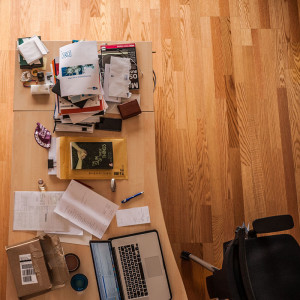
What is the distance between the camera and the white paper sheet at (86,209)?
1.65 meters

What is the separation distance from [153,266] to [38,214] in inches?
25.3

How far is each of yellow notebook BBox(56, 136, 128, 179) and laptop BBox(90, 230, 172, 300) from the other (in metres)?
0.34

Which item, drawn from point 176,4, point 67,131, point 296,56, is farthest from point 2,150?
point 296,56

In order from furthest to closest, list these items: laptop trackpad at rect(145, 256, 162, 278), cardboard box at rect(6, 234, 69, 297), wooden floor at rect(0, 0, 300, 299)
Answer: wooden floor at rect(0, 0, 300, 299)
laptop trackpad at rect(145, 256, 162, 278)
cardboard box at rect(6, 234, 69, 297)

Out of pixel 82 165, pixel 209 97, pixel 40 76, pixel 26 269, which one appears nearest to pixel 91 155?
pixel 82 165

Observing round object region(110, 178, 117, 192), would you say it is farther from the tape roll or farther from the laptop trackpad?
the tape roll

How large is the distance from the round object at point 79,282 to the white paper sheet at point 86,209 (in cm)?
21

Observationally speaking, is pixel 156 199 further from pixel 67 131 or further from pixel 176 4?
pixel 176 4

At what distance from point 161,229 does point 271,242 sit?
681mm

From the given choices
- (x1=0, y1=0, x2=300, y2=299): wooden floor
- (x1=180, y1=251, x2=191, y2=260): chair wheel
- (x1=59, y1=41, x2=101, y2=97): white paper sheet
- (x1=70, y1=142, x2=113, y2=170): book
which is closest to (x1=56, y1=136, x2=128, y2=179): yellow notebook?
(x1=70, y1=142, x2=113, y2=170): book

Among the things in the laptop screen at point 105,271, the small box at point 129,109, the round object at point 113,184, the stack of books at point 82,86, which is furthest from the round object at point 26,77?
the laptop screen at point 105,271

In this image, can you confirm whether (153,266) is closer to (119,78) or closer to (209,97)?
(119,78)

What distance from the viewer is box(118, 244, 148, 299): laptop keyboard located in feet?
5.22

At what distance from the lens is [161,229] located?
1691mm
